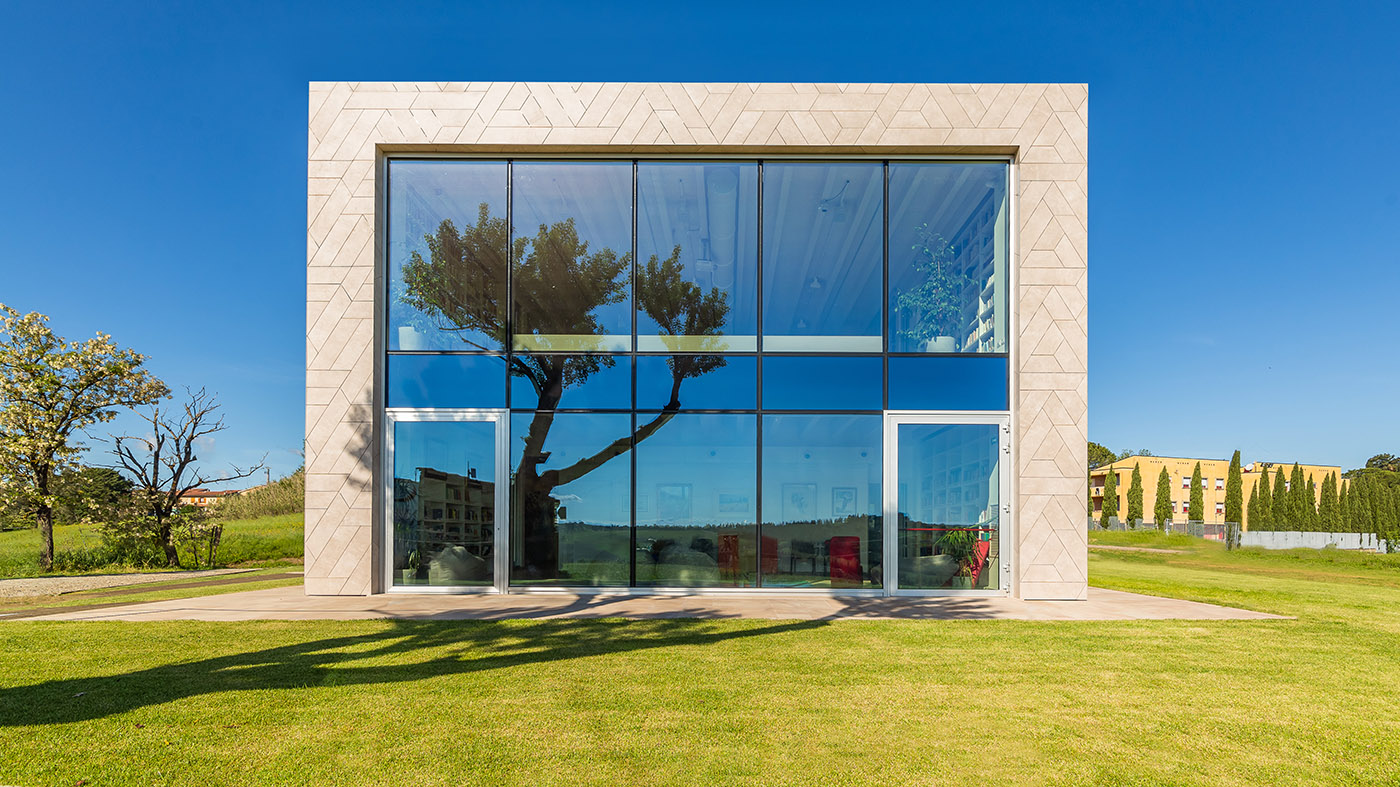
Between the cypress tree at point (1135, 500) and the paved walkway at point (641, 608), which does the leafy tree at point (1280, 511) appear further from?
the paved walkway at point (641, 608)

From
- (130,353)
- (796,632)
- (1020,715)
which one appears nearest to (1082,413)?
Answer: (796,632)

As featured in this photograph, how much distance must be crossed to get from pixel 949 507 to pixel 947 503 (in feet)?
0.21

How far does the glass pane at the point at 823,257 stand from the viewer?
1084 cm

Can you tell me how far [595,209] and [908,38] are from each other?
23.8ft

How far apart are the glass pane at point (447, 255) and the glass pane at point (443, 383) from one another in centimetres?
26

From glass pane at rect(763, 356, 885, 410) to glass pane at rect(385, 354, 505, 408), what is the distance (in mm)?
4030

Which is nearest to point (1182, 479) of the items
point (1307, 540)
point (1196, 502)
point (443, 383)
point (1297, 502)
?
point (1196, 502)

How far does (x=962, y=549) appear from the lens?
420 inches

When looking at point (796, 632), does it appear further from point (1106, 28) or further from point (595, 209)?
point (1106, 28)

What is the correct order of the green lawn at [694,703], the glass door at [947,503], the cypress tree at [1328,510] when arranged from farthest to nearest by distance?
1. the cypress tree at [1328,510]
2. the glass door at [947,503]
3. the green lawn at [694,703]

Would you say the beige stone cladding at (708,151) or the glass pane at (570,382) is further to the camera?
the glass pane at (570,382)

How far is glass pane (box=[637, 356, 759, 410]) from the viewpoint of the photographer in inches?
425

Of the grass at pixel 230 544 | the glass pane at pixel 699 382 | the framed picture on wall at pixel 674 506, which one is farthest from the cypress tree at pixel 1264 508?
the grass at pixel 230 544

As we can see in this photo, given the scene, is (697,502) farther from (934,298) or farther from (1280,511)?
(1280,511)
